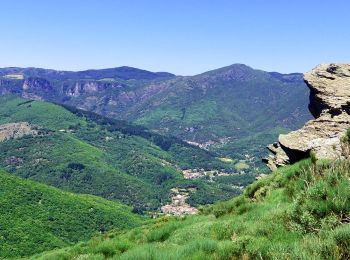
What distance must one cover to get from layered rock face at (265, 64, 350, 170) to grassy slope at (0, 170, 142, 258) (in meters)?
114

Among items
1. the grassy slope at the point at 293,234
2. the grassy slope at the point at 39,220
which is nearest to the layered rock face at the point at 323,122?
the grassy slope at the point at 293,234

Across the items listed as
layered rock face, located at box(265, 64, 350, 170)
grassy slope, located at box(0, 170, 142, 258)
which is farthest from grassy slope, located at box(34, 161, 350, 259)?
grassy slope, located at box(0, 170, 142, 258)

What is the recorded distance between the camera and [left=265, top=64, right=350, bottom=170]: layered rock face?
84.3 ft

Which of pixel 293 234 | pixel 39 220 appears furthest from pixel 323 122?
pixel 39 220

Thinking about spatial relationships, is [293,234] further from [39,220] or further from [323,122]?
[39,220]

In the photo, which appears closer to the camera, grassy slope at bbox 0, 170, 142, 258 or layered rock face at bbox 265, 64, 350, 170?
layered rock face at bbox 265, 64, 350, 170

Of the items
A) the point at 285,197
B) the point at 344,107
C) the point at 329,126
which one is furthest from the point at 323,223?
the point at 344,107

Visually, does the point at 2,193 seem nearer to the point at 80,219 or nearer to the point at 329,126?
the point at 80,219

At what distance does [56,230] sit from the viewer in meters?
166

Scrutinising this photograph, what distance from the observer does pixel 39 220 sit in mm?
166875

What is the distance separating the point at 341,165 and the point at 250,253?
6.34 meters

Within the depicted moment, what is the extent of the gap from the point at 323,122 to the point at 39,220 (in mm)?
156742

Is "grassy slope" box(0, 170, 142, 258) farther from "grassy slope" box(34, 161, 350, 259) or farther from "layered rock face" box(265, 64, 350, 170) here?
"grassy slope" box(34, 161, 350, 259)

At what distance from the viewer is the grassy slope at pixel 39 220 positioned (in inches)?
5428
